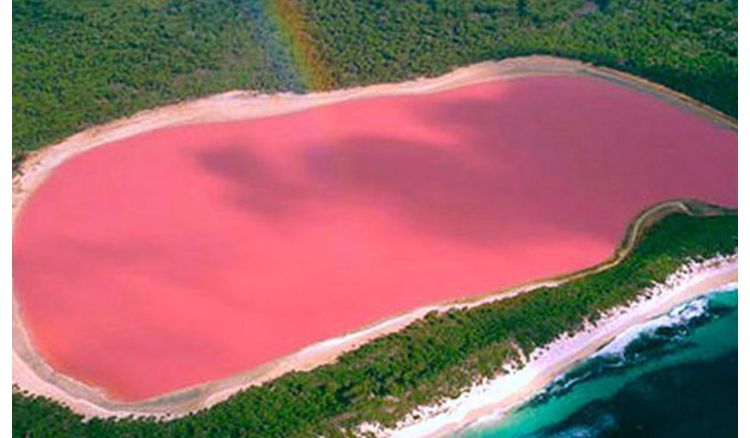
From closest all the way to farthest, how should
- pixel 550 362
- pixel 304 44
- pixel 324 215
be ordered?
1. pixel 550 362
2. pixel 324 215
3. pixel 304 44

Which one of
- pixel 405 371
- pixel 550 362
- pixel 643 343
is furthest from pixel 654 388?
pixel 405 371

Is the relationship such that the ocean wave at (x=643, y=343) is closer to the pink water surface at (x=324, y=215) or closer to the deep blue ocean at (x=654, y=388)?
the deep blue ocean at (x=654, y=388)

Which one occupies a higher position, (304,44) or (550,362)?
(304,44)

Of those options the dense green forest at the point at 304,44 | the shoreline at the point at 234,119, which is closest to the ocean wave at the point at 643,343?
the shoreline at the point at 234,119

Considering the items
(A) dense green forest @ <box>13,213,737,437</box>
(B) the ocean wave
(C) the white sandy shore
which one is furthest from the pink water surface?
(B) the ocean wave

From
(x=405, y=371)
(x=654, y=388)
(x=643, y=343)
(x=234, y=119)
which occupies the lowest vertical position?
(x=405, y=371)

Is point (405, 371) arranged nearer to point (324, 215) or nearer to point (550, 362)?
point (550, 362)

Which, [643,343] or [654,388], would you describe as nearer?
[654,388]
